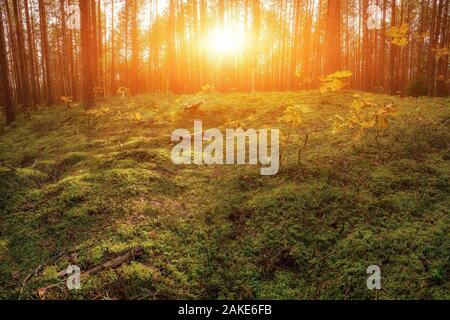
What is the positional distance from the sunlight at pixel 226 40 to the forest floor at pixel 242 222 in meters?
21.7

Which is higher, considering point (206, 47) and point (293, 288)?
point (206, 47)

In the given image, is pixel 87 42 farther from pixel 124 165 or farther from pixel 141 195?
pixel 141 195

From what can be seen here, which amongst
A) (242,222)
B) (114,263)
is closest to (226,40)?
(242,222)

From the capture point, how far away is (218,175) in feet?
20.0

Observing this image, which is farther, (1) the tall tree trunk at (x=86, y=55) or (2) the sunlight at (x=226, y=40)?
(2) the sunlight at (x=226, y=40)

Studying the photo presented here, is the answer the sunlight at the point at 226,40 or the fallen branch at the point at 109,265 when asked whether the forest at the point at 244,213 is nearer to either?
the fallen branch at the point at 109,265

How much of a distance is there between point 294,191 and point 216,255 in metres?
1.74

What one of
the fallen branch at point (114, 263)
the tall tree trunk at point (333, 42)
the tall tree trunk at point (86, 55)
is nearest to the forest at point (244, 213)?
the fallen branch at point (114, 263)

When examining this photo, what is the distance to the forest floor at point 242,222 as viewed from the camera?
345cm

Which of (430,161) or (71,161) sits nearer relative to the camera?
(430,161)

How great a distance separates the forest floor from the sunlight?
2175 centimetres

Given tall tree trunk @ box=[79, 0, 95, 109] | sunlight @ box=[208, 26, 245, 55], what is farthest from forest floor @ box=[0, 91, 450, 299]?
sunlight @ box=[208, 26, 245, 55]

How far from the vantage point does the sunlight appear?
90.0 ft

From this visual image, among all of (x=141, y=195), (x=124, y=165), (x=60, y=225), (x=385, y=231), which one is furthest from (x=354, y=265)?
(x=124, y=165)
